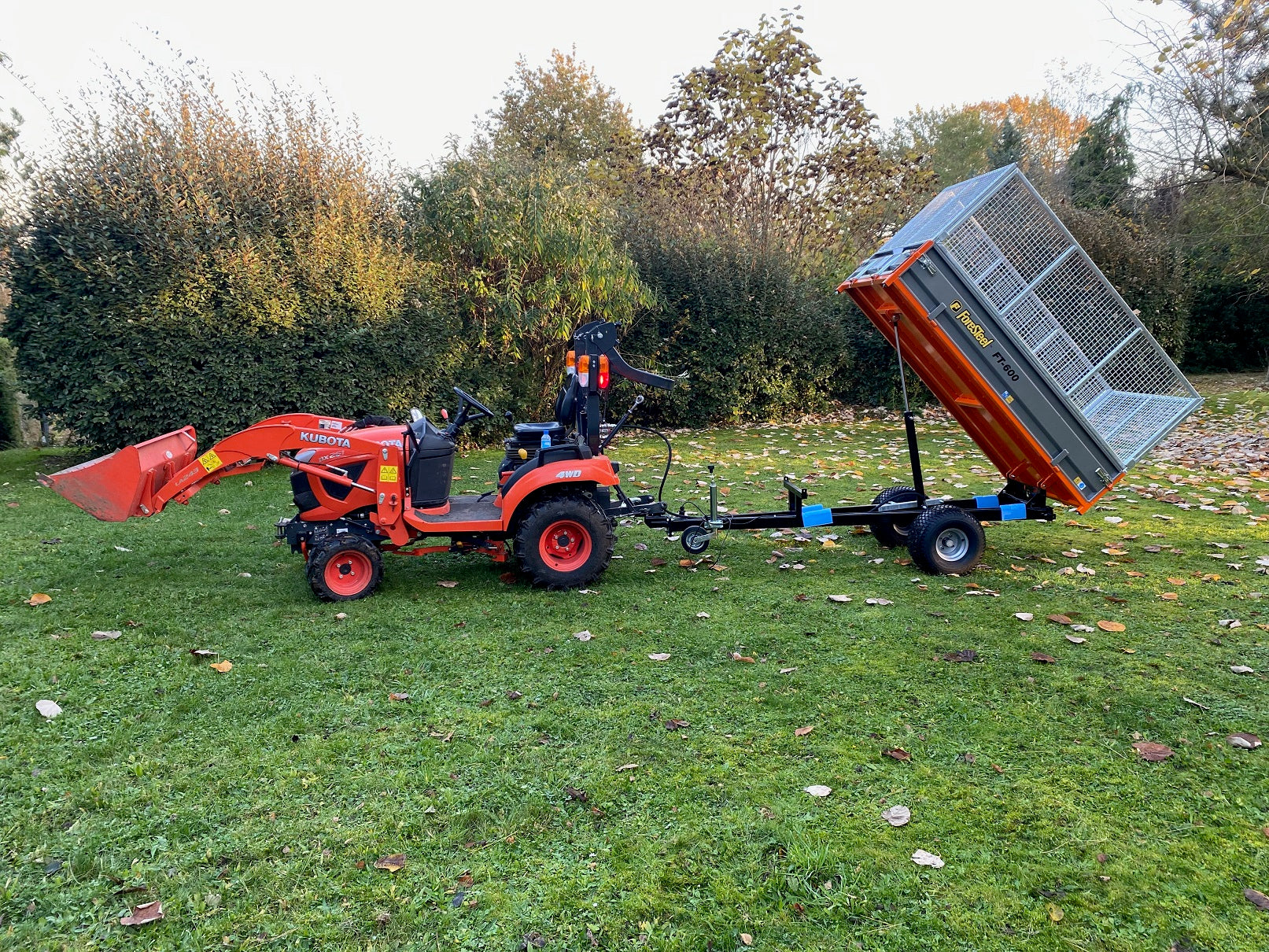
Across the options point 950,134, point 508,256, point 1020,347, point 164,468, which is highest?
Answer: point 950,134

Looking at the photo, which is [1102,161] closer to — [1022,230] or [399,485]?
[1022,230]

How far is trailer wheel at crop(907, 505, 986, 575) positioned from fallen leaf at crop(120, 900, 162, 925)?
5.20m

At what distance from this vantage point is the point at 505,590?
586 cm

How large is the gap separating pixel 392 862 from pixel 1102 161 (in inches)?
969

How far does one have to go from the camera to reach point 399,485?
5594mm

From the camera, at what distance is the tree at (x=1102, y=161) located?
1931 centimetres

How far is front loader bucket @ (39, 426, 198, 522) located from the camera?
512 centimetres

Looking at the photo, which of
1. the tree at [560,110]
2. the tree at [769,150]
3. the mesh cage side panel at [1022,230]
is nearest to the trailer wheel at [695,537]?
the mesh cage side panel at [1022,230]

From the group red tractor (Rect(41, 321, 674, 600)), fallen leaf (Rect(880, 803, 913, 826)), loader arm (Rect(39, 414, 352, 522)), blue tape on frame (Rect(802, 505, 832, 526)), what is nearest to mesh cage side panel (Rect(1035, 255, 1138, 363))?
blue tape on frame (Rect(802, 505, 832, 526))

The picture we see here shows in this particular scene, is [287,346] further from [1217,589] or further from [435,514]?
[1217,589]

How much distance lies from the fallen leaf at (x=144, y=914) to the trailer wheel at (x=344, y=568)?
2.99 metres

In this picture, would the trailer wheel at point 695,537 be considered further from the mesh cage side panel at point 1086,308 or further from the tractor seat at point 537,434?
the mesh cage side panel at point 1086,308

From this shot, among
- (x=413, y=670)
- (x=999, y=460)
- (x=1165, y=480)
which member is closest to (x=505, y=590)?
(x=413, y=670)

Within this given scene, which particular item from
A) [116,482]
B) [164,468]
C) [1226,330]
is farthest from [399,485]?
[1226,330]
